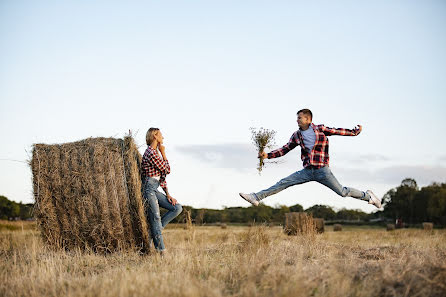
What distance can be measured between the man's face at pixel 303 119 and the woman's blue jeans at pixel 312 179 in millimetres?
818

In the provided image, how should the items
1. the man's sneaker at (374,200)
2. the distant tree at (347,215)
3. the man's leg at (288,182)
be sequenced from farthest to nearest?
the distant tree at (347,215), the man's sneaker at (374,200), the man's leg at (288,182)

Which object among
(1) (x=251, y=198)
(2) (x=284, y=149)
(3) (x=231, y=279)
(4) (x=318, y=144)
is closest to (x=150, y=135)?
(1) (x=251, y=198)

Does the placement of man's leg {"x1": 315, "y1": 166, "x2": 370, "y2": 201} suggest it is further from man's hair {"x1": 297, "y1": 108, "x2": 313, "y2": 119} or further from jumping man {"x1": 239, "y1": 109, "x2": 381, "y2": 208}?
man's hair {"x1": 297, "y1": 108, "x2": 313, "y2": 119}

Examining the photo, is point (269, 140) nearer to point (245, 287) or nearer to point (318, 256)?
point (318, 256)

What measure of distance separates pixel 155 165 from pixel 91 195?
4.16ft

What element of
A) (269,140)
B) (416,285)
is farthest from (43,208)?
(416,285)

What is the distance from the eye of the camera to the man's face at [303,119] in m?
8.17

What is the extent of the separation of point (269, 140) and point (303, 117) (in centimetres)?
121

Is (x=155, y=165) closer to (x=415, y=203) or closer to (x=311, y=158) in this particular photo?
(x=311, y=158)

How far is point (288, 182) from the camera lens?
27.4 feet

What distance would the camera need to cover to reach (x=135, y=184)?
787 centimetres

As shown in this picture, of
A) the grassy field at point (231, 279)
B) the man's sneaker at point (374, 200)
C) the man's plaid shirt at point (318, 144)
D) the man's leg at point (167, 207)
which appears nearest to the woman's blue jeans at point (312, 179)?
the man's plaid shirt at point (318, 144)

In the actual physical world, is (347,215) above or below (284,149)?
below

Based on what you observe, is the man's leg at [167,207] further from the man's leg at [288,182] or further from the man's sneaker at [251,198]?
the man's leg at [288,182]
